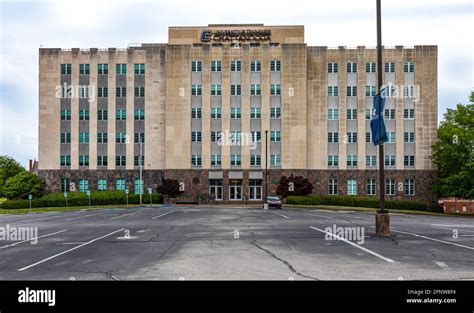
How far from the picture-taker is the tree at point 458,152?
201 ft

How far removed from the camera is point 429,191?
73625mm

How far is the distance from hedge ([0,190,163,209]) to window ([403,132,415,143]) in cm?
3712

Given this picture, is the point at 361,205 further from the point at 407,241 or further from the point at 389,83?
the point at 407,241

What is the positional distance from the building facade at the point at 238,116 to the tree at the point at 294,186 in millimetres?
3032

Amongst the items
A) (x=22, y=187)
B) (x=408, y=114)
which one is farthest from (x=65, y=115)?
(x=408, y=114)

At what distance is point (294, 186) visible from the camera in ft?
227

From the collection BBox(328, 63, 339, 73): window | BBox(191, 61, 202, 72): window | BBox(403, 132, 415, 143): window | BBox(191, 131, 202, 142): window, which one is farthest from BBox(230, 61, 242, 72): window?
BBox(403, 132, 415, 143): window

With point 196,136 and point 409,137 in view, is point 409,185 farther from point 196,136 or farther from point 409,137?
point 196,136

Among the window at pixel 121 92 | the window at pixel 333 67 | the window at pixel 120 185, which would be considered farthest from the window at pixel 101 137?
the window at pixel 333 67

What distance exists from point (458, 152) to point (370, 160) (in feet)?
45.3

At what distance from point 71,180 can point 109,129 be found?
9552 millimetres

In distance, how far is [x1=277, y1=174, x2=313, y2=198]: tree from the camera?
68875mm

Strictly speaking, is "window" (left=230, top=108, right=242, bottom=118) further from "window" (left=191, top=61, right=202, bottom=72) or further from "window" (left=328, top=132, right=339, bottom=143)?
"window" (left=328, top=132, right=339, bottom=143)
